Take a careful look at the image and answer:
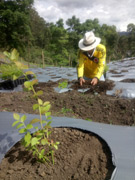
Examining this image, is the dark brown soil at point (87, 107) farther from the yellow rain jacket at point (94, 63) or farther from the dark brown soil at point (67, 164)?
the dark brown soil at point (67, 164)

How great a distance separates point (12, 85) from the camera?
360 cm

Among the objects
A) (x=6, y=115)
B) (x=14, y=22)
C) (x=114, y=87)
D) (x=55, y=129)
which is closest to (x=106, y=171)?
(x=55, y=129)

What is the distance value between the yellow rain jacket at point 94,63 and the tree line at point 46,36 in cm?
1341

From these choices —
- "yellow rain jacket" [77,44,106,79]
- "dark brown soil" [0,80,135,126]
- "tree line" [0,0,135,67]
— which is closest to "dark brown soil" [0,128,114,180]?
"dark brown soil" [0,80,135,126]

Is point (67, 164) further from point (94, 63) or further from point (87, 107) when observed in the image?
point (94, 63)

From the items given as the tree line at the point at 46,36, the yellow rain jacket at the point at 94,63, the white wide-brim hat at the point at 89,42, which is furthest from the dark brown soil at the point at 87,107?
the tree line at the point at 46,36

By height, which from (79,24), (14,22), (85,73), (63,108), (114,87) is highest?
(79,24)

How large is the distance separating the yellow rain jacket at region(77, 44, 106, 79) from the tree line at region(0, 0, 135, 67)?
44.0 ft

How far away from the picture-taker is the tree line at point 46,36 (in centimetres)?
1429

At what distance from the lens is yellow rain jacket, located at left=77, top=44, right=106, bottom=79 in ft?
8.67

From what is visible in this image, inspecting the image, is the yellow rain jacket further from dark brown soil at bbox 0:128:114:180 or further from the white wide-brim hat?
dark brown soil at bbox 0:128:114:180

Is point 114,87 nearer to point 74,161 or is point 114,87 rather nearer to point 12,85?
point 74,161

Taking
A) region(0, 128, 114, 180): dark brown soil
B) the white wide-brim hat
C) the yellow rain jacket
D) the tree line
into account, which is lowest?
region(0, 128, 114, 180): dark brown soil

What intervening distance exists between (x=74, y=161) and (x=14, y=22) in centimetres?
1595
